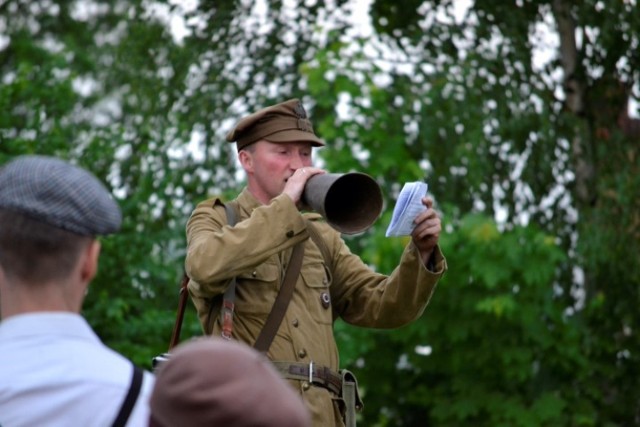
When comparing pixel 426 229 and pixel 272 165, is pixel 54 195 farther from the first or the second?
pixel 272 165

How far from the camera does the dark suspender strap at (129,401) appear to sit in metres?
2.70

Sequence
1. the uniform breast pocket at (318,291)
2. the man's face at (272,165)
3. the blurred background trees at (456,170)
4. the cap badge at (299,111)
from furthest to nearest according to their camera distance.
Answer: the blurred background trees at (456,170)
the cap badge at (299,111)
the man's face at (272,165)
the uniform breast pocket at (318,291)

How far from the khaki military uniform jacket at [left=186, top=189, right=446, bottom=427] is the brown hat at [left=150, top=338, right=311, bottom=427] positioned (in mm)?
2440

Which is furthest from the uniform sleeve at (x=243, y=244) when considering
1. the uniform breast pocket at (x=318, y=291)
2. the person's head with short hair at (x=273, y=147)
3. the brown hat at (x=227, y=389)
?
the brown hat at (x=227, y=389)

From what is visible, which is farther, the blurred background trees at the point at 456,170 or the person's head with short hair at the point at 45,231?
the blurred background trees at the point at 456,170

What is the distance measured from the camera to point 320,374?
5.02m

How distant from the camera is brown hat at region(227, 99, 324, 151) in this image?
5.32m

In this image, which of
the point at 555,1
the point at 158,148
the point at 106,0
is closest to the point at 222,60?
the point at 158,148

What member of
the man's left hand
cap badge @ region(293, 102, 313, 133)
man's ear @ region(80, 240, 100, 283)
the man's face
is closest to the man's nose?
the man's face

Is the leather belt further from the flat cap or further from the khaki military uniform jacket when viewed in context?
the flat cap

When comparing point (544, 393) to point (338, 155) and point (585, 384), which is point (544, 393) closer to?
point (585, 384)

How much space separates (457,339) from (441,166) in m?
Answer: 1.43

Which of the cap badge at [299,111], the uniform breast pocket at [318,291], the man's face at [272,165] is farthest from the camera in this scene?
the cap badge at [299,111]

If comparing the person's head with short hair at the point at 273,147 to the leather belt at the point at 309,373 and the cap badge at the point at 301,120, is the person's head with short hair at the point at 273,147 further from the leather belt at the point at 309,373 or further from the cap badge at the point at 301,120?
the leather belt at the point at 309,373
